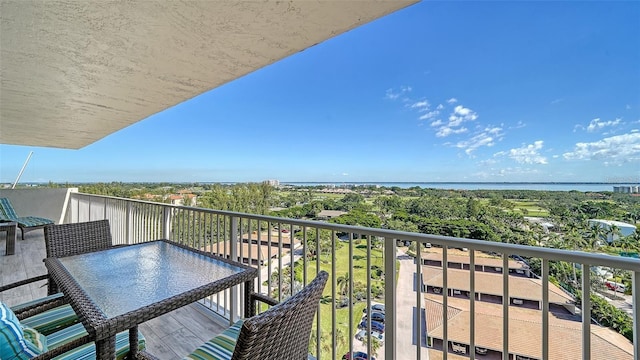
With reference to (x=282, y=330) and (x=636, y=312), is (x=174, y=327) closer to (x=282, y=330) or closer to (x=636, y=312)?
(x=282, y=330)

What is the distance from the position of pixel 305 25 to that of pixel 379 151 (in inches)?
817

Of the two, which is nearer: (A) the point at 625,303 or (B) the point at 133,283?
(A) the point at 625,303

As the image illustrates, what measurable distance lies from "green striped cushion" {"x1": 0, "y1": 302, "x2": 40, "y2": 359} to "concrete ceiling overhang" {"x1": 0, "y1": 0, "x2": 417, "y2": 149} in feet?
5.80

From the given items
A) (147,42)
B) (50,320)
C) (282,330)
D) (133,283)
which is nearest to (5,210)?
(50,320)

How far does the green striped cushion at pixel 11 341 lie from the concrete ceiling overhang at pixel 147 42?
69.6 inches

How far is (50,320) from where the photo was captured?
5.26 ft

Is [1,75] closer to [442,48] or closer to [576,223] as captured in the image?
[576,223]

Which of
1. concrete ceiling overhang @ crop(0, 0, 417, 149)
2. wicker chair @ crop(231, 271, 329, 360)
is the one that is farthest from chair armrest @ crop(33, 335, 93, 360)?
concrete ceiling overhang @ crop(0, 0, 417, 149)

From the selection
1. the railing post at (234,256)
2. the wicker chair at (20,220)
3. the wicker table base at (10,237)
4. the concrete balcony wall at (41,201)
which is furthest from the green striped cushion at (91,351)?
the concrete balcony wall at (41,201)

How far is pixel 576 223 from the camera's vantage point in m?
6.22

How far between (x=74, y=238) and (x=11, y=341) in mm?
1717

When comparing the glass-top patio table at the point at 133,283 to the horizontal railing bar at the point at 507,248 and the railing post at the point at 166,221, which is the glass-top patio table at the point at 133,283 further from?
the railing post at the point at 166,221

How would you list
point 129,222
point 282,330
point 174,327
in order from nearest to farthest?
1. point 282,330
2. point 174,327
3. point 129,222

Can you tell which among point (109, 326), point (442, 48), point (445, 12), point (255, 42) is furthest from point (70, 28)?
point (442, 48)
